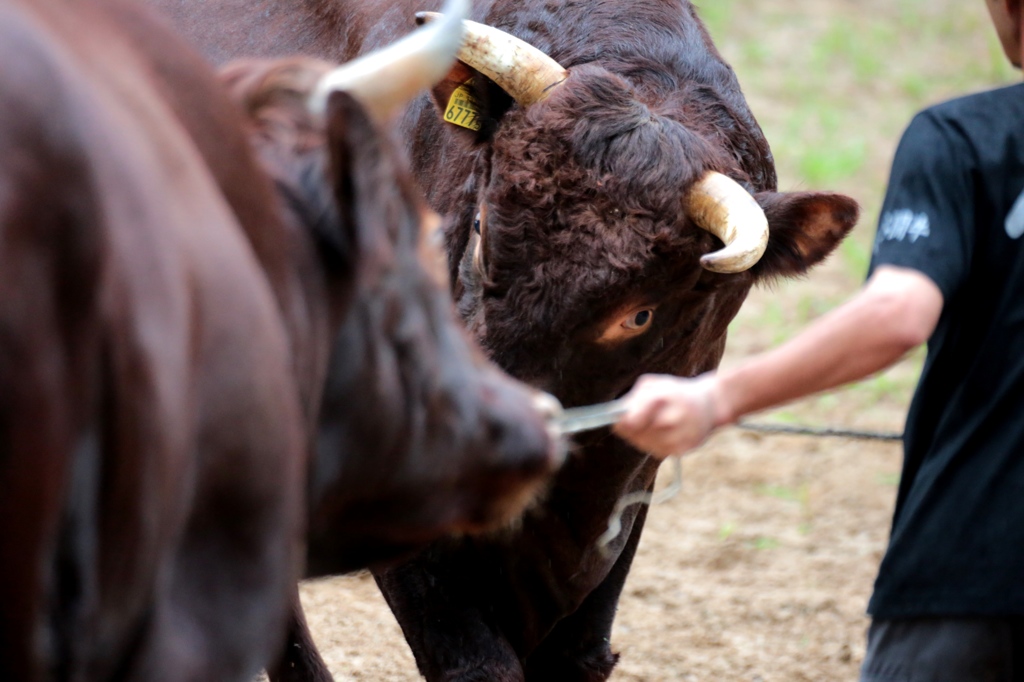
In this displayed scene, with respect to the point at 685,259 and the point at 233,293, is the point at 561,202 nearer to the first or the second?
the point at 685,259

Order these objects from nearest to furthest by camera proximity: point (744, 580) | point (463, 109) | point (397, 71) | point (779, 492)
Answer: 1. point (397, 71)
2. point (463, 109)
3. point (744, 580)
4. point (779, 492)

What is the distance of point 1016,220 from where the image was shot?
249 centimetres

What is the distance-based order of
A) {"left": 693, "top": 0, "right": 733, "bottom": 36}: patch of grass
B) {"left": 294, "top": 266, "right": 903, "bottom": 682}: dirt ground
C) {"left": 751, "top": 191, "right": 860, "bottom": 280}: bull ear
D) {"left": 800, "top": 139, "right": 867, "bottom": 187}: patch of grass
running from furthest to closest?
1. {"left": 693, "top": 0, "right": 733, "bottom": 36}: patch of grass
2. {"left": 800, "top": 139, "right": 867, "bottom": 187}: patch of grass
3. {"left": 294, "top": 266, "right": 903, "bottom": 682}: dirt ground
4. {"left": 751, "top": 191, "right": 860, "bottom": 280}: bull ear

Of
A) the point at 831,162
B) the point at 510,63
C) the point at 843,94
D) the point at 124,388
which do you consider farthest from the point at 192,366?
the point at 843,94

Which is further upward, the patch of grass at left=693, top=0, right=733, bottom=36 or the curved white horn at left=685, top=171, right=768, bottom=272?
the curved white horn at left=685, top=171, right=768, bottom=272

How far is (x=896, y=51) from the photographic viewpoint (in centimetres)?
1341

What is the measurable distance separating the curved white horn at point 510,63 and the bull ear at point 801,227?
717mm

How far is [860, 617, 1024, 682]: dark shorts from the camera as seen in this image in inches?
102

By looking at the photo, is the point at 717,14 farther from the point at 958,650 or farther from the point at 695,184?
the point at 958,650

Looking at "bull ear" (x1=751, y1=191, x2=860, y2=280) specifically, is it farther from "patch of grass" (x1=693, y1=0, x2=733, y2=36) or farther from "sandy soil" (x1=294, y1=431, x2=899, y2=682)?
→ "patch of grass" (x1=693, y1=0, x2=733, y2=36)

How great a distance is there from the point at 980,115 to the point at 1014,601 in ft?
3.13

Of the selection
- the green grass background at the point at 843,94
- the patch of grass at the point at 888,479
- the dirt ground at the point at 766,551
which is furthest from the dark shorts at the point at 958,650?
the green grass background at the point at 843,94

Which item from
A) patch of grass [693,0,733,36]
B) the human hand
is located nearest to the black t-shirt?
the human hand

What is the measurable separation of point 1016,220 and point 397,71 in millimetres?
1237
